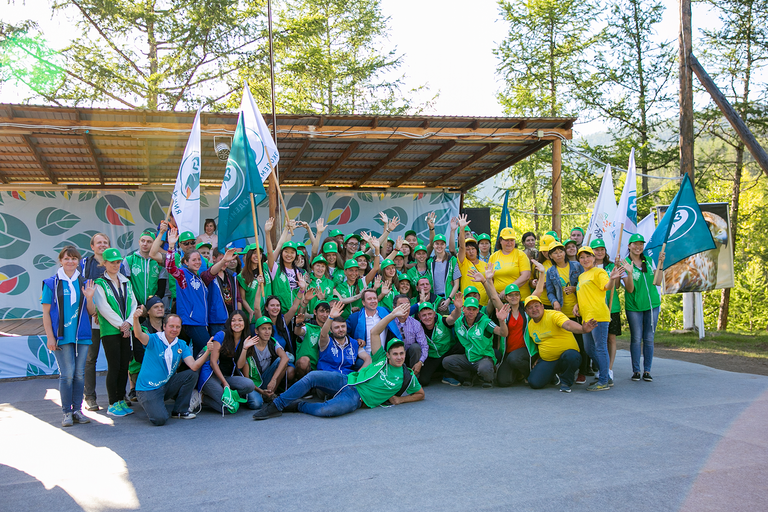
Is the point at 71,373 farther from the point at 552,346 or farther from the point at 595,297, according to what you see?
the point at 595,297

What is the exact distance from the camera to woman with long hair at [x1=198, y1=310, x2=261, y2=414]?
5609mm

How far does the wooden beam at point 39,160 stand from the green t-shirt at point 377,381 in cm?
732

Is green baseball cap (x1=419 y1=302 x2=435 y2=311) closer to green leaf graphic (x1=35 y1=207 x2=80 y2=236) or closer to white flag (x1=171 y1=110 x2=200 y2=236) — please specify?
white flag (x1=171 y1=110 x2=200 y2=236)

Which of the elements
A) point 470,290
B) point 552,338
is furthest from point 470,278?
point 552,338

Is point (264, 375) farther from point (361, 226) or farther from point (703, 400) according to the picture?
point (361, 226)

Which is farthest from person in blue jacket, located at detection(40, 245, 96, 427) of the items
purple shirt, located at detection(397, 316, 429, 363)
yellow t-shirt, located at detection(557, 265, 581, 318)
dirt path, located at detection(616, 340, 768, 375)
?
dirt path, located at detection(616, 340, 768, 375)

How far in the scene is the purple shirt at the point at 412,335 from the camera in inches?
261

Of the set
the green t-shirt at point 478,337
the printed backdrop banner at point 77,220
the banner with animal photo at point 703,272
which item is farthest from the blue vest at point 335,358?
the banner with animal photo at point 703,272

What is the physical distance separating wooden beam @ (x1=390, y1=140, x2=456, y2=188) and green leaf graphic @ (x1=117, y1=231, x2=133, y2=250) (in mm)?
6158

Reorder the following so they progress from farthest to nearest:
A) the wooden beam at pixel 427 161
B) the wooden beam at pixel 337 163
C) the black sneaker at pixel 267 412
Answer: the wooden beam at pixel 427 161
the wooden beam at pixel 337 163
the black sneaker at pixel 267 412

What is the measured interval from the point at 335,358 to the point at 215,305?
4.92ft

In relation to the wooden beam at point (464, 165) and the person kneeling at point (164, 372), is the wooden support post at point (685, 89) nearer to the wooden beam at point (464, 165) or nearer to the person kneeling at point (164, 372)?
the wooden beam at point (464, 165)

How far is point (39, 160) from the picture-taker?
9.92 m

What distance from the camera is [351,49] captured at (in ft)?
72.4
